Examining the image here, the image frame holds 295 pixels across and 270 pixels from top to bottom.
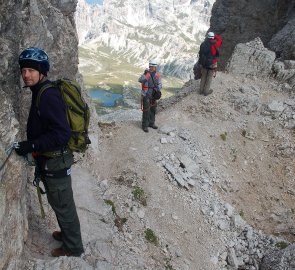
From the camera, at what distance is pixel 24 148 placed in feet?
22.1

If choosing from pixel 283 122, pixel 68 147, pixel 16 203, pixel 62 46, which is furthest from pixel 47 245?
pixel 283 122

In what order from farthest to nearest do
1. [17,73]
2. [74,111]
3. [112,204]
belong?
[112,204], [17,73], [74,111]

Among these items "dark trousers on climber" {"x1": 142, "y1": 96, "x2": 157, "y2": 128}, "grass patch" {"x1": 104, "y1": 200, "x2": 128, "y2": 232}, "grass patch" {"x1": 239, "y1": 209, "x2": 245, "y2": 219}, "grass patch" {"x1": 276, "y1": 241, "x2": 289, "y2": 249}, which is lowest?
"grass patch" {"x1": 239, "y1": 209, "x2": 245, "y2": 219}

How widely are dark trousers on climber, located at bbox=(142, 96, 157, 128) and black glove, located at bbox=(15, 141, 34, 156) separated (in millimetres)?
11012

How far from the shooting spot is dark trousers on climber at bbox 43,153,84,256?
7234 mm

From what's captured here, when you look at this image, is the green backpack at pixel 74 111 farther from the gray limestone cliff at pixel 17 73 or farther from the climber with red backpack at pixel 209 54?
the climber with red backpack at pixel 209 54

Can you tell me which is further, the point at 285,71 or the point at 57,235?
the point at 285,71

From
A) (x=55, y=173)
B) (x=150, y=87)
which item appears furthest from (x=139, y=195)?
(x=55, y=173)

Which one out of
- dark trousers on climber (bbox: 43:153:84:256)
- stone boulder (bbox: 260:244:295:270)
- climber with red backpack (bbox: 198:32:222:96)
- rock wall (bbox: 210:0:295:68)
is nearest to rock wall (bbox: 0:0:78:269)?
dark trousers on climber (bbox: 43:153:84:256)

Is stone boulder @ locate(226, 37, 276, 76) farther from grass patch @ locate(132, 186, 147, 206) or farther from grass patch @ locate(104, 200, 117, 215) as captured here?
grass patch @ locate(104, 200, 117, 215)

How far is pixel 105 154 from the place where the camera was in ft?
54.2

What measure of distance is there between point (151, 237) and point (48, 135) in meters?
7.20

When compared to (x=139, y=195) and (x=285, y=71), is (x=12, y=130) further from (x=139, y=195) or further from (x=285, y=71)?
(x=285, y=71)

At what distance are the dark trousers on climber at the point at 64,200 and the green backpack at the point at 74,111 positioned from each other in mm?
265
